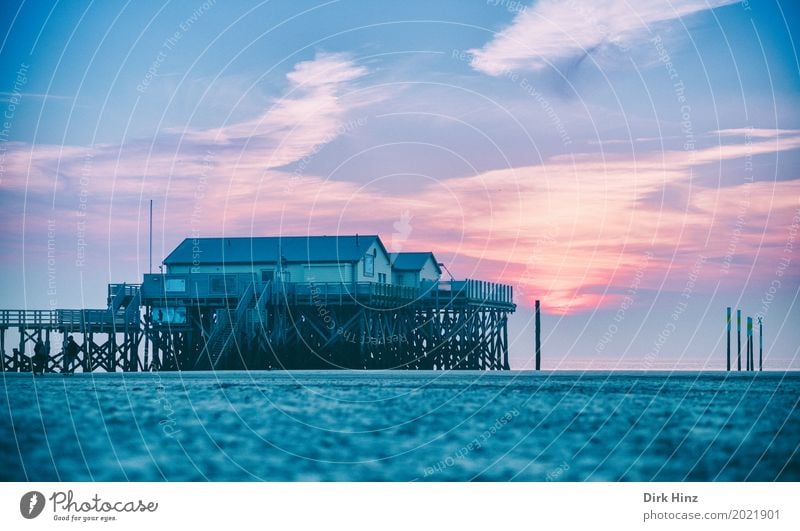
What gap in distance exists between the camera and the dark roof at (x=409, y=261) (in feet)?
226

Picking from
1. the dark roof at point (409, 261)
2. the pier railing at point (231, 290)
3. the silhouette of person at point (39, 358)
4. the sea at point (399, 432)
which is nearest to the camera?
the sea at point (399, 432)

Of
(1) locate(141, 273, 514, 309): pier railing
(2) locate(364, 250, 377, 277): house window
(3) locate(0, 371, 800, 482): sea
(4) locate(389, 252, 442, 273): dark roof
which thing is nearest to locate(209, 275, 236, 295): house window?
(1) locate(141, 273, 514, 309): pier railing

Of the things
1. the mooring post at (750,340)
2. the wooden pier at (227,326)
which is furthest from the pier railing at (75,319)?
the mooring post at (750,340)

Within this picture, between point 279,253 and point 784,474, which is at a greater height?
point 279,253

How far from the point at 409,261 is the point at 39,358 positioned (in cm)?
2452

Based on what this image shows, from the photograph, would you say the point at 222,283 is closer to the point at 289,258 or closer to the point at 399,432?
the point at 289,258

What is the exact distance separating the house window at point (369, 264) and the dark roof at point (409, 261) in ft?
16.8

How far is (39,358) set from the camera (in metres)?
49.1

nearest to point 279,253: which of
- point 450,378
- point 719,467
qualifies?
point 450,378

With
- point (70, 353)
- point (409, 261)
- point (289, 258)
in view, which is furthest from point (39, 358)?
point (409, 261)

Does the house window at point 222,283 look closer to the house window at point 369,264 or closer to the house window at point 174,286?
the house window at point 174,286
